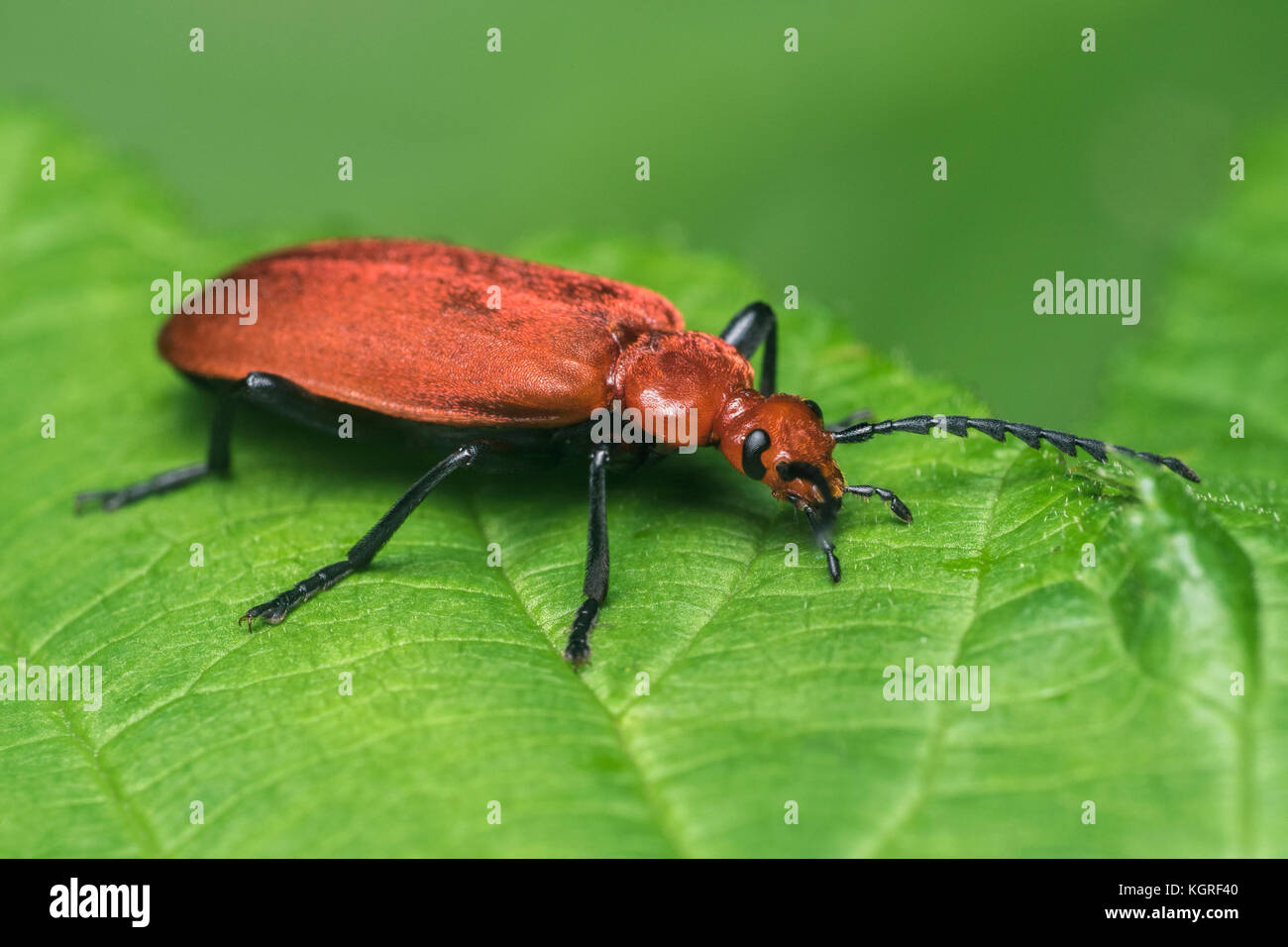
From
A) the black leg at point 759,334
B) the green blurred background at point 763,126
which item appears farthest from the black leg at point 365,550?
the green blurred background at point 763,126

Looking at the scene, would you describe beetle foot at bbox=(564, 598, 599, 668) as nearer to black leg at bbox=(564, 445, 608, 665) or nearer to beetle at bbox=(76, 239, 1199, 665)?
black leg at bbox=(564, 445, 608, 665)

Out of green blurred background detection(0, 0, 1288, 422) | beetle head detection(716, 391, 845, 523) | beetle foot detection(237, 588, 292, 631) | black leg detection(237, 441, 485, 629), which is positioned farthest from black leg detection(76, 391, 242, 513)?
green blurred background detection(0, 0, 1288, 422)

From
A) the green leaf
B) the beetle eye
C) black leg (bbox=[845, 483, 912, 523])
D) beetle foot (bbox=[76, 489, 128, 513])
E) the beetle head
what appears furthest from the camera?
beetle foot (bbox=[76, 489, 128, 513])

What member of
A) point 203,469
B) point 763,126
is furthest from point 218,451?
point 763,126

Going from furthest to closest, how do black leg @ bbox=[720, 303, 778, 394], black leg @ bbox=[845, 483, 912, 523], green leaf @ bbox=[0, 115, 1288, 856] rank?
black leg @ bbox=[720, 303, 778, 394] < black leg @ bbox=[845, 483, 912, 523] < green leaf @ bbox=[0, 115, 1288, 856]

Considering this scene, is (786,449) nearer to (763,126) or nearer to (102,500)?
(102,500)

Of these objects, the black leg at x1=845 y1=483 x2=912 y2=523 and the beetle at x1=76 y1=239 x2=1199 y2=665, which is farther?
the beetle at x1=76 y1=239 x2=1199 y2=665

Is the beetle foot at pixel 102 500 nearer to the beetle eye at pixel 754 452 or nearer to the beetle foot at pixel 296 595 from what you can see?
the beetle foot at pixel 296 595
